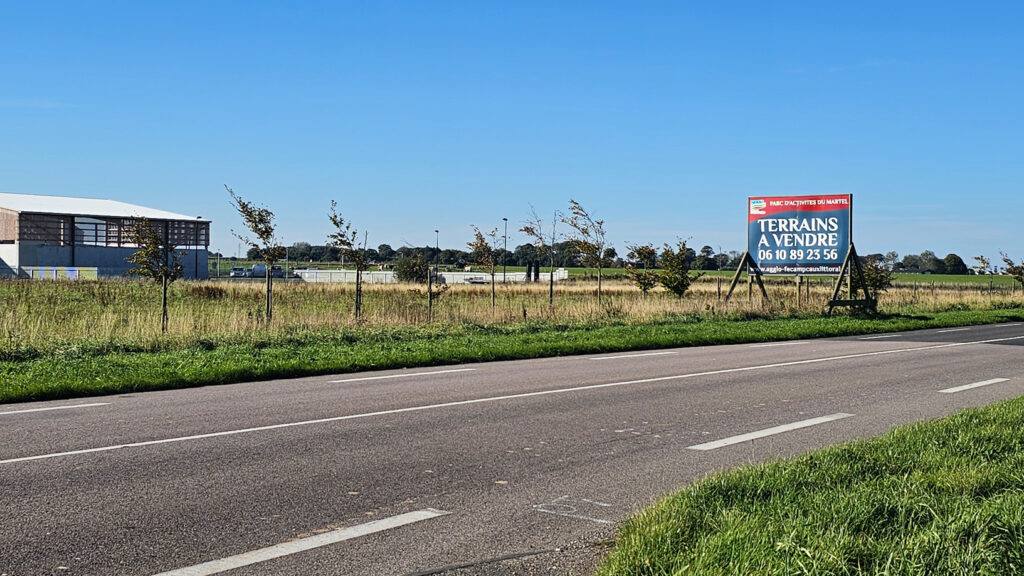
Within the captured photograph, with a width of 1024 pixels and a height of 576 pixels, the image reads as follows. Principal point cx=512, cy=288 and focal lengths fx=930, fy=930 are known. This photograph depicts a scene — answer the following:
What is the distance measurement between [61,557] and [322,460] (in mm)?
2736

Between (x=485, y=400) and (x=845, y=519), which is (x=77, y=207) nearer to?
(x=485, y=400)

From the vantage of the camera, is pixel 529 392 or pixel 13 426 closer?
pixel 13 426

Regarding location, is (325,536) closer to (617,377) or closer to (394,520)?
(394,520)

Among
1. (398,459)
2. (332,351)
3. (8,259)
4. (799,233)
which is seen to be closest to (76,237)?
(8,259)

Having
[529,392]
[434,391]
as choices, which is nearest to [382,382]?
[434,391]

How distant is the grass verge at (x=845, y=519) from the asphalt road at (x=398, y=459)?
1.78 ft

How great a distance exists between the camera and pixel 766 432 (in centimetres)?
924

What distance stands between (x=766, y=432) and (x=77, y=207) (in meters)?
80.4

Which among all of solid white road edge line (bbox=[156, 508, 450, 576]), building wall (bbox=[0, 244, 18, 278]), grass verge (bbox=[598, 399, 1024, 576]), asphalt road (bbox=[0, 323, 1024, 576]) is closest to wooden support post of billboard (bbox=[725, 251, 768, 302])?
asphalt road (bbox=[0, 323, 1024, 576])

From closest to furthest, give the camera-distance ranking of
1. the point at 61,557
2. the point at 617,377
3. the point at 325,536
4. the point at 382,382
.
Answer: the point at 61,557, the point at 325,536, the point at 382,382, the point at 617,377

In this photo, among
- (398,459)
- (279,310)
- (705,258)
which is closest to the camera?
(398,459)

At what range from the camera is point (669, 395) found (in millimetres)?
11984

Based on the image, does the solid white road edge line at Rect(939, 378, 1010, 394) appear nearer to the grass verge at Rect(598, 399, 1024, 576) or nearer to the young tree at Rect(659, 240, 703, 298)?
the grass verge at Rect(598, 399, 1024, 576)

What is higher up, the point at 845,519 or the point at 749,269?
the point at 749,269
